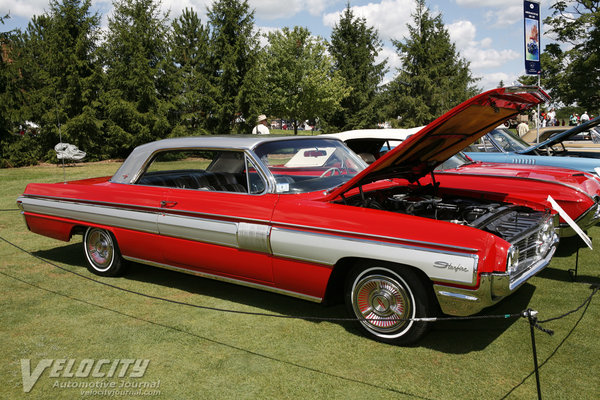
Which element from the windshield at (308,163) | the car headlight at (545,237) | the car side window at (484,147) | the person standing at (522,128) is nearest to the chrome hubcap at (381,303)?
the windshield at (308,163)

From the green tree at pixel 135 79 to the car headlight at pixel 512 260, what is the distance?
80.4ft

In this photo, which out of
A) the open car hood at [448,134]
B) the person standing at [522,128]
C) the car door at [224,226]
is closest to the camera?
the open car hood at [448,134]

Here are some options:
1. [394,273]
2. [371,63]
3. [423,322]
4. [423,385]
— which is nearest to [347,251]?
[394,273]

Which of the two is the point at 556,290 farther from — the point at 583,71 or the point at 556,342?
the point at 583,71

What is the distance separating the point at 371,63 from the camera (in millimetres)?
35438

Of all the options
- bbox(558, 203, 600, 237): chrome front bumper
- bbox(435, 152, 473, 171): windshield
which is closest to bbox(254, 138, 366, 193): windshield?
bbox(558, 203, 600, 237): chrome front bumper

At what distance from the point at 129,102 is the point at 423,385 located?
25998 millimetres

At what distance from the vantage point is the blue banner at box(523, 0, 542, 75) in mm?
14266

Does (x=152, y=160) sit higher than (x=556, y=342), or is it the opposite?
(x=152, y=160)

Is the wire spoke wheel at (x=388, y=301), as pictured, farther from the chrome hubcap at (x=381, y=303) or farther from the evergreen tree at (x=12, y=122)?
the evergreen tree at (x=12, y=122)

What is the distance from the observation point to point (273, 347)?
336 centimetres

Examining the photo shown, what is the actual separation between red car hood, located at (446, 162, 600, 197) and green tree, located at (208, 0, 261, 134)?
73.1 feet

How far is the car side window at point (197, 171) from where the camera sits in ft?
14.6

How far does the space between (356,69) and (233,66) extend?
445 inches
